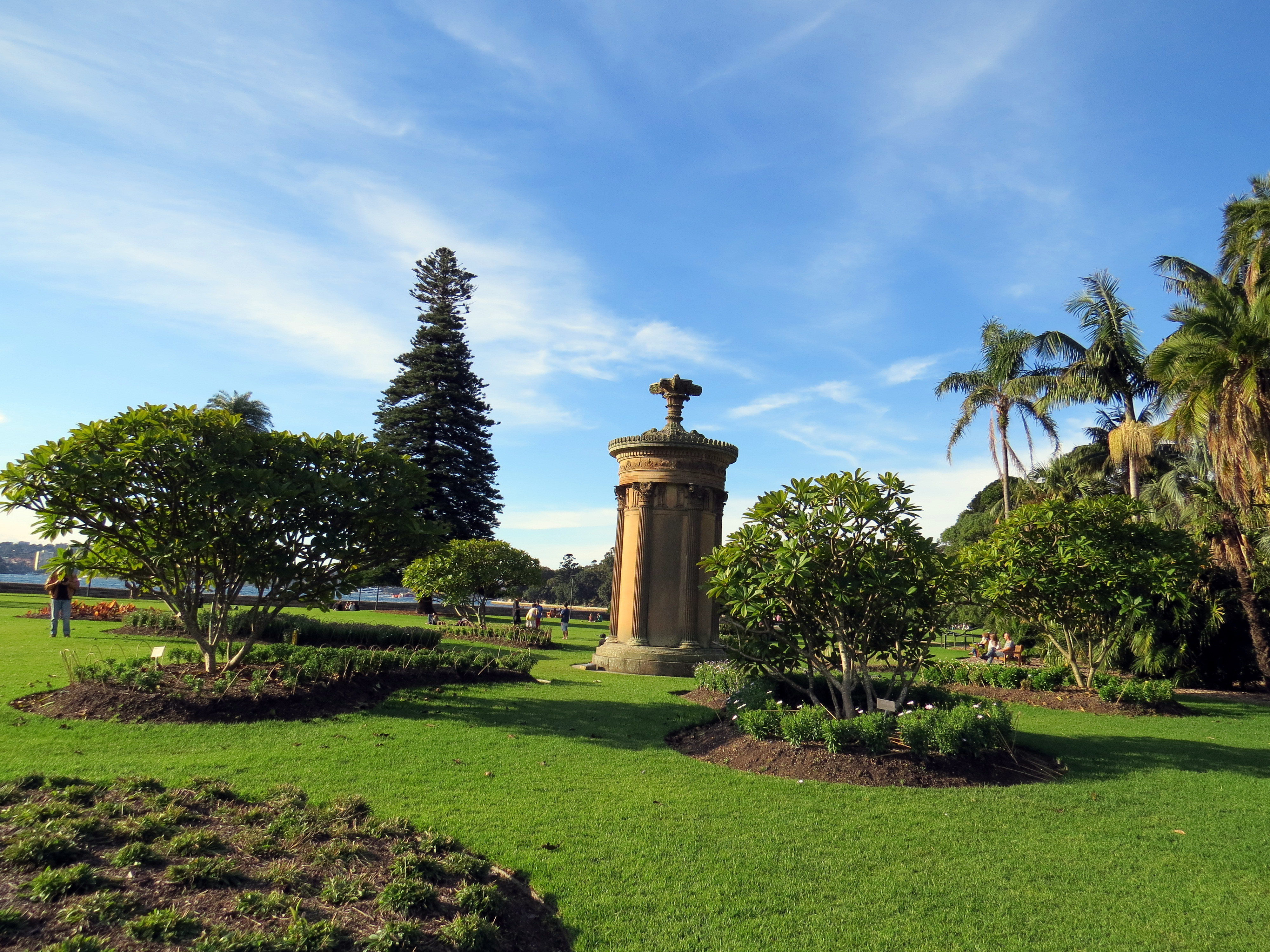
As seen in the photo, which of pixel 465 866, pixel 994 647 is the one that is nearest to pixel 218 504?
pixel 465 866

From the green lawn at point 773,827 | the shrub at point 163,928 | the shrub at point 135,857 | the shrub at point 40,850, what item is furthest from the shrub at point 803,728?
the shrub at point 40,850

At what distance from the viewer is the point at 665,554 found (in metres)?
18.5

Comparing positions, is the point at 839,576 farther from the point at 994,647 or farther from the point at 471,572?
the point at 994,647

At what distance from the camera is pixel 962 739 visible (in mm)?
8594

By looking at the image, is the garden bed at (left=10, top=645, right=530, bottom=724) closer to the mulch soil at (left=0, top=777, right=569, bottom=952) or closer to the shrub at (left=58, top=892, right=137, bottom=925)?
the mulch soil at (left=0, top=777, right=569, bottom=952)

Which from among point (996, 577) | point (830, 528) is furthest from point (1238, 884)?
point (996, 577)

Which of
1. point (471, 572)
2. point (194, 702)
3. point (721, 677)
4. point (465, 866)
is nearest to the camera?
point (465, 866)

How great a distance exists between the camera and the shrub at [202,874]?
435 cm

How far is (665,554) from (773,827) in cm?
1212

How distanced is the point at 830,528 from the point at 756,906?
552cm

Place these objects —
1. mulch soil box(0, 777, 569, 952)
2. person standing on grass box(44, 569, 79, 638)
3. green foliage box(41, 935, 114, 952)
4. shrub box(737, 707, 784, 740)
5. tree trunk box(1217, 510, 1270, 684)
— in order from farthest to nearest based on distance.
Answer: tree trunk box(1217, 510, 1270, 684)
person standing on grass box(44, 569, 79, 638)
shrub box(737, 707, 784, 740)
mulch soil box(0, 777, 569, 952)
green foliage box(41, 935, 114, 952)

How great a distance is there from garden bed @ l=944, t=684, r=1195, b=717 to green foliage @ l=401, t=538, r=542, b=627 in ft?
50.1

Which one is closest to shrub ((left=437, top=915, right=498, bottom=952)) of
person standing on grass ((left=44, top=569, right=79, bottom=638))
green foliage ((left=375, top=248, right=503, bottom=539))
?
person standing on grass ((left=44, top=569, right=79, bottom=638))

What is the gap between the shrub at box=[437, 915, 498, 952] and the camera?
402cm
